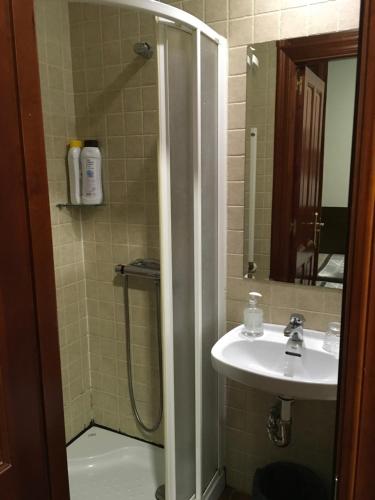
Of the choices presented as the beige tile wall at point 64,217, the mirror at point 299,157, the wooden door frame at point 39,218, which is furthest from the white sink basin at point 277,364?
the beige tile wall at point 64,217

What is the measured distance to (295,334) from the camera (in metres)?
1.54

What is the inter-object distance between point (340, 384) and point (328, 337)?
1056 millimetres

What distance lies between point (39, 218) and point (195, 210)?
83cm

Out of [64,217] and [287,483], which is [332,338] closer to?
[287,483]

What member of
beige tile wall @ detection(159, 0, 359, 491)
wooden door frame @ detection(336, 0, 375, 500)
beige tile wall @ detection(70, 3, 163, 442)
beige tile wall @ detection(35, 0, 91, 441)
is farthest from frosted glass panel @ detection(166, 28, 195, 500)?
wooden door frame @ detection(336, 0, 375, 500)

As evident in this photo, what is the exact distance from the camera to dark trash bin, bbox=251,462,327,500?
5.53 feet

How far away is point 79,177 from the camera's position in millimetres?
2037

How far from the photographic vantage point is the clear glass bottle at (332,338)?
152cm

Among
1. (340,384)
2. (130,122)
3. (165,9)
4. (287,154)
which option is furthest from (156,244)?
(340,384)

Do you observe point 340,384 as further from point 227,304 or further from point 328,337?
point 227,304

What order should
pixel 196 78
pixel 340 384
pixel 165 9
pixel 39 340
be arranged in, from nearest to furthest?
pixel 340 384
pixel 39 340
pixel 165 9
pixel 196 78

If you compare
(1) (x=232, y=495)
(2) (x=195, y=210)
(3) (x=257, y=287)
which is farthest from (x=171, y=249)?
(1) (x=232, y=495)

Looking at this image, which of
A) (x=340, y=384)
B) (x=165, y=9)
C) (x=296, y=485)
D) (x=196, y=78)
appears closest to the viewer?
(x=340, y=384)

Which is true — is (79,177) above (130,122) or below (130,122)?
below
